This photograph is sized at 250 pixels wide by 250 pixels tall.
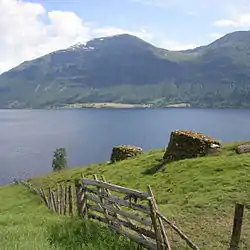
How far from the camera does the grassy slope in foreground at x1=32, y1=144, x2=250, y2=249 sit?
59.9 feet

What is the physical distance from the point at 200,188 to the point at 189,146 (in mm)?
12575

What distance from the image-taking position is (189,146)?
3934cm

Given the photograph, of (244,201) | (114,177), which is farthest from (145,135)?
(244,201)

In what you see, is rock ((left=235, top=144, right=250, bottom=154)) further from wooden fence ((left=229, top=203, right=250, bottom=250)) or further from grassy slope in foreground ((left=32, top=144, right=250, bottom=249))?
wooden fence ((left=229, top=203, right=250, bottom=250))

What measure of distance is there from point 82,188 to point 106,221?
8.63 ft

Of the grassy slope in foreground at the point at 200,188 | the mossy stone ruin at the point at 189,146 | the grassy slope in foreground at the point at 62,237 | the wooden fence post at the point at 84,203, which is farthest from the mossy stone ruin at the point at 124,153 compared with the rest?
the grassy slope in foreground at the point at 62,237

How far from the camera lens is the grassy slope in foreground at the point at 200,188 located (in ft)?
59.9

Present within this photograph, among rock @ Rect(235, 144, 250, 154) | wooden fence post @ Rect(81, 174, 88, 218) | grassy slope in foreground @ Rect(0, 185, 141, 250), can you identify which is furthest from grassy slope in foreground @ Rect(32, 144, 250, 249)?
wooden fence post @ Rect(81, 174, 88, 218)

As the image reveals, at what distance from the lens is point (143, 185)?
109 ft

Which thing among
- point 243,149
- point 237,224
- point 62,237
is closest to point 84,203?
point 62,237

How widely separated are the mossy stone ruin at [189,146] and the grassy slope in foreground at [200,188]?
1304mm

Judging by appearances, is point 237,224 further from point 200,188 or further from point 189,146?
point 189,146

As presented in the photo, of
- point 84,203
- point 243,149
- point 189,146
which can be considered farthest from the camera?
point 189,146

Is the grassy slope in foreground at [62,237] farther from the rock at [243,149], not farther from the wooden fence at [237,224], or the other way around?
the rock at [243,149]
